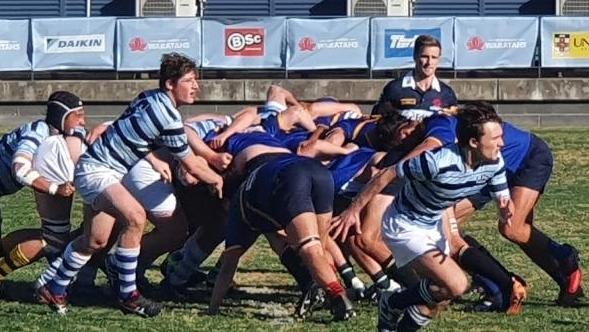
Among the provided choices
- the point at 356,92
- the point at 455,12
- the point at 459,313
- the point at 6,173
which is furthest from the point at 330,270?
the point at 455,12

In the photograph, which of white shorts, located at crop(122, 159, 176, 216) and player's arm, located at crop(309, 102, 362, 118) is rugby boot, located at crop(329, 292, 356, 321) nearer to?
white shorts, located at crop(122, 159, 176, 216)

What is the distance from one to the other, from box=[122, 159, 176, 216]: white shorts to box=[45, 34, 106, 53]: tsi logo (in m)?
17.1

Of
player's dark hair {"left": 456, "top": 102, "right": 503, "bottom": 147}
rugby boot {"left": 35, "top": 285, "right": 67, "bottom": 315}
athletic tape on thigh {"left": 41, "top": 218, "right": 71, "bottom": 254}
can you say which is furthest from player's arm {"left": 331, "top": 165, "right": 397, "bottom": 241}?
athletic tape on thigh {"left": 41, "top": 218, "right": 71, "bottom": 254}

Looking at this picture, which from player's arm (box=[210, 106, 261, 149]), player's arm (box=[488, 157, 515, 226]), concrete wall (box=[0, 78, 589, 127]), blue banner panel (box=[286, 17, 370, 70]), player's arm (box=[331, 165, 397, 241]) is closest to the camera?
player's arm (box=[331, 165, 397, 241])

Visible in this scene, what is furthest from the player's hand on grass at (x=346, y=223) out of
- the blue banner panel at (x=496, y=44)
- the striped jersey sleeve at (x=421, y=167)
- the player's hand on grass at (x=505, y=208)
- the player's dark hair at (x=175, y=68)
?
the blue banner panel at (x=496, y=44)

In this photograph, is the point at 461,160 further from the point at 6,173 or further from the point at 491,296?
the point at 6,173

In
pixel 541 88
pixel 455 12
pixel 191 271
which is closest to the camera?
pixel 191 271

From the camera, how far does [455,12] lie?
3547 cm

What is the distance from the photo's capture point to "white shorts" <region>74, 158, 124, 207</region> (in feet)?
30.5

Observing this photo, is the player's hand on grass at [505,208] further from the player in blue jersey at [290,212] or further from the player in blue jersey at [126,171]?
the player in blue jersey at [126,171]

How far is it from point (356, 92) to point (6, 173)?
15.3 metres

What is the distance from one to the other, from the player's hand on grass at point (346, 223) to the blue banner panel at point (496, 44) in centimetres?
1722

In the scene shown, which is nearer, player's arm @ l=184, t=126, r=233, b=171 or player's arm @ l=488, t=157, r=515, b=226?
player's arm @ l=488, t=157, r=515, b=226

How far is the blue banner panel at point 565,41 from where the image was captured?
84.6 feet
